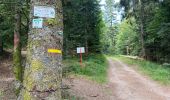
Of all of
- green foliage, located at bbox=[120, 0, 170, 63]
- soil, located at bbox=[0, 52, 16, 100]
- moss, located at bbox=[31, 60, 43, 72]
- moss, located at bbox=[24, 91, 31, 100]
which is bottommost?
soil, located at bbox=[0, 52, 16, 100]

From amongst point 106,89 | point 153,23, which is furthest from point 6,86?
point 153,23

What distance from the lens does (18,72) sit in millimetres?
9828

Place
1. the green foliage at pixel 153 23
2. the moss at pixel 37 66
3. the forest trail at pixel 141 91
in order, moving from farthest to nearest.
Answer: the green foliage at pixel 153 23 < the forest trail at pixel 141 91 < the moss at pixel 37 66

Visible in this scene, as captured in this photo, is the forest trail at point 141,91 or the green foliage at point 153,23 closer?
the forest trail at point 141,91

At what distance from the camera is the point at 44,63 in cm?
296

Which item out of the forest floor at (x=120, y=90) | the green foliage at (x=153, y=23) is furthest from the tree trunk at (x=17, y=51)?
the green foliage at (x=153, y=23)

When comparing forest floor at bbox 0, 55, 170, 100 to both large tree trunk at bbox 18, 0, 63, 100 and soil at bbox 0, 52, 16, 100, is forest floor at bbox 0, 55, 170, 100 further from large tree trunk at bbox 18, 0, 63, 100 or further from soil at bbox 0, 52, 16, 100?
large tree trunk at bbox 18, 0, 63, 100

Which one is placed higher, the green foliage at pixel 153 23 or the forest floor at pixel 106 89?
the green foliage at pixel 153 23

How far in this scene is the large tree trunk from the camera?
2.95 m

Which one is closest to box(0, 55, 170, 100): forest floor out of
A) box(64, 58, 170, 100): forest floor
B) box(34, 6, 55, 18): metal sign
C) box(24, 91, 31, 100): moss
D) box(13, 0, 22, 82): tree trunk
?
box(64, 58, 170, 100): forest floor

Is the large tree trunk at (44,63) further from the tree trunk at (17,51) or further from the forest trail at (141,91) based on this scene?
the forest trail at (141,91)

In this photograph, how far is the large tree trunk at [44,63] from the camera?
2.95 metres

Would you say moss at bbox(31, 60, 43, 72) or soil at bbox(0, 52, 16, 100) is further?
soil at bbox(0, 52, 16, 100)

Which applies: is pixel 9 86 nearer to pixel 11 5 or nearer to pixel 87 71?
pixel 11 5
